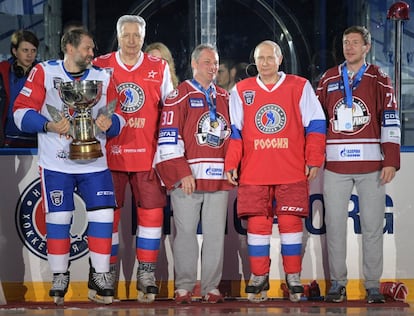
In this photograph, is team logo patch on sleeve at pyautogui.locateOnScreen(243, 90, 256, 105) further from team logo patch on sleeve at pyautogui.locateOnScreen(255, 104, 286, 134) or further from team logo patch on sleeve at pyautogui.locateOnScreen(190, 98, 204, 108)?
team logo patch on sleeve at pyautogui.locateOnScreen(190, 98, 204, 108)

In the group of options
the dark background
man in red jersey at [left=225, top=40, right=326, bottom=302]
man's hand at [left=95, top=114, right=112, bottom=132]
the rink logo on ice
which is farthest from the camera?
the dark background

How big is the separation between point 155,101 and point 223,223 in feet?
2.52

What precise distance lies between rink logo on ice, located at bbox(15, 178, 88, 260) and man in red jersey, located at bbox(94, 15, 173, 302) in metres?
0.32

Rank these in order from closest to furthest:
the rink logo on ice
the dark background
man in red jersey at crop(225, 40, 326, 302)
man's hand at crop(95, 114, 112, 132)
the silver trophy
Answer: the silver trophy, man's hand at crop(95, 114, 112, 132), man in red jersey at crop(225, 40, 326, 302), the rink logo on ice, the dark background

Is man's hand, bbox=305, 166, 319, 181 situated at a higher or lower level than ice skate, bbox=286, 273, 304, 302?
higher

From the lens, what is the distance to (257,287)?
235 inches

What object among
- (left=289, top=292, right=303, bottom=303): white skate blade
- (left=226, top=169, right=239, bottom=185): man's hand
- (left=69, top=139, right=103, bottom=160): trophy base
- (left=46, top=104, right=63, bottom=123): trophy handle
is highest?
(left=46, top=104, right=63, bottom=123): trophy handle

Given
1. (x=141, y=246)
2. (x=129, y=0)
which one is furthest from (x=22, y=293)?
(x=129, y=0)

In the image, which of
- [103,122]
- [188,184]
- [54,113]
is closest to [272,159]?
[188,184]

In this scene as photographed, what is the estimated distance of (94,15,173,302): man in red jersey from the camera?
238 inches

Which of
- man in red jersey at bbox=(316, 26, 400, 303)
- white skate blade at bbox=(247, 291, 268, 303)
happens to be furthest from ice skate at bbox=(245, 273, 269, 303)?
man in red jersey at bbox=(316, 26, 400, 303)

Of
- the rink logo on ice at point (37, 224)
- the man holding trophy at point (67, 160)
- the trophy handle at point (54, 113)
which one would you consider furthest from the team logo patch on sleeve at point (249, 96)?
the rink logo on ice at point (37, 224)

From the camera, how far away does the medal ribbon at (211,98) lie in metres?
6.01

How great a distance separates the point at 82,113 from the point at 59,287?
0.94 meters
